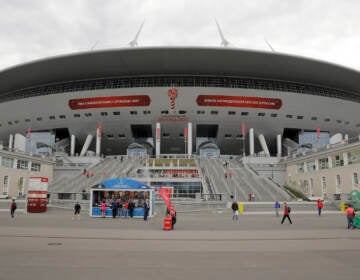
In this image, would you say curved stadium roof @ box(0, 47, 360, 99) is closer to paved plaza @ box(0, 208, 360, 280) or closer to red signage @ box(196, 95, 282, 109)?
red signage @ box(196, 95, 282, 109)

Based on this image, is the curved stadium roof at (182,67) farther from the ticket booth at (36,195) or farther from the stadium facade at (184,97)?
the ticket booth at (36,195)

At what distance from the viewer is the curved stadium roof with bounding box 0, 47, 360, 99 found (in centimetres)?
5331

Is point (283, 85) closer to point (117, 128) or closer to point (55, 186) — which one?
point (117, 128)

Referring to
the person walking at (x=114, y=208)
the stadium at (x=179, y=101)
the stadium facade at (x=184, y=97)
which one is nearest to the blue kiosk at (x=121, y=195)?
the person walking at (x=114, y=208)

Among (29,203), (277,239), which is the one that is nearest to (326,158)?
(277,239)

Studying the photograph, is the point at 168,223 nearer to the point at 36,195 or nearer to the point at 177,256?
the point at 177,256

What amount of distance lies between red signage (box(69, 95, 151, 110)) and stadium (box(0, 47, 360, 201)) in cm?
18

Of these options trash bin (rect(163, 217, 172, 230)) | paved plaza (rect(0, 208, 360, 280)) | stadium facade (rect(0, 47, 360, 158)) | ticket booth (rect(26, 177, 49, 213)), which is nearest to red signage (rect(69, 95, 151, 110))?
stadium facade (rect(0, 47, 360, 158))

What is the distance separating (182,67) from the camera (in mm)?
57375

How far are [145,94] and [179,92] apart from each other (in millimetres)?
6136

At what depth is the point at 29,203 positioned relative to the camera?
25.2 meters

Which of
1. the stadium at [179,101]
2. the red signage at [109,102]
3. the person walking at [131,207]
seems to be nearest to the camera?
the person walking at [131,207]

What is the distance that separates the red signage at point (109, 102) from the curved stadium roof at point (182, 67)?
4731mm

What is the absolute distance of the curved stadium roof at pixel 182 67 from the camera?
5331 cm
